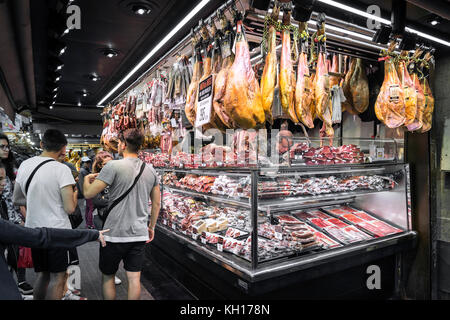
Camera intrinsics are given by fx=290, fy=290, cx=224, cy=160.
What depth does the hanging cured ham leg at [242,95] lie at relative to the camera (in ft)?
6.76

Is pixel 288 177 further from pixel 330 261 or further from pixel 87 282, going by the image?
pixel 87 282

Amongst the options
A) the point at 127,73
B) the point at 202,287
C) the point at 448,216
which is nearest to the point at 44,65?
the point at 127,73

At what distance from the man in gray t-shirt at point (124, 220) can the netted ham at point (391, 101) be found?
8.55 ft

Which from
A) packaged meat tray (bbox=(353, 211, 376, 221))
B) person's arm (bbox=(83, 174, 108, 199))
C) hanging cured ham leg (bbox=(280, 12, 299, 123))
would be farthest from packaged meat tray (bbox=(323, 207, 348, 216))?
→ person's arm (bbox=(83, 174, 108, 199))

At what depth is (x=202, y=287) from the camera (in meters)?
3.10

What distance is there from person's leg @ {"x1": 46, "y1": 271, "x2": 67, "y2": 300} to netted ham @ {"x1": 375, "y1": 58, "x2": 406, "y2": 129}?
12.1 ft

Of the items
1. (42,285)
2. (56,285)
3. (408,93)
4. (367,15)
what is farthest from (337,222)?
(42,285)

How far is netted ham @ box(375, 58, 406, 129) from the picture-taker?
2988mm

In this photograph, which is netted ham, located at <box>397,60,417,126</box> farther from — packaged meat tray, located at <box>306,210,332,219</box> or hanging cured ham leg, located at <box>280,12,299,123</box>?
hanging cured ham leg, located at <box>280,12,299,123</box>

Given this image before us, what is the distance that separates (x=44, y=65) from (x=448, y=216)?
666 centimetres

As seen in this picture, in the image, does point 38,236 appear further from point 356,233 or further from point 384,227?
point 384,227

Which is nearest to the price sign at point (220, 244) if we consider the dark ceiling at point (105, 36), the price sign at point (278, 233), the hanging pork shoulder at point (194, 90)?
the price sign at point (278, 233)

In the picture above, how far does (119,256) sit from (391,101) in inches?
126

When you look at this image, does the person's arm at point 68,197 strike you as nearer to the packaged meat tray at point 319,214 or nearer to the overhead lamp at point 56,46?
the overhead lamp at point 56,46
